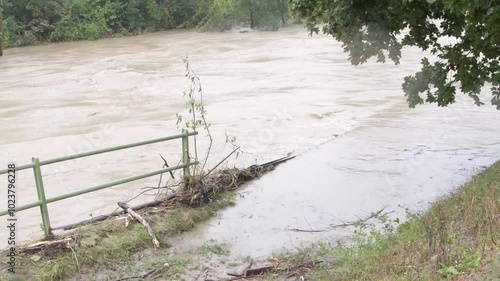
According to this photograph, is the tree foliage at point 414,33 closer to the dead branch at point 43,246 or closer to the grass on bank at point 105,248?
the grass on bank at point 105,248

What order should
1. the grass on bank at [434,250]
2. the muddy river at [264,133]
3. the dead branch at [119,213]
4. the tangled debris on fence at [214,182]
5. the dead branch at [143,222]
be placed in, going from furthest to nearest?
the muddy river at [264,133], the tangled debris on fence at [214,182], the dead branch at [119,213], the dead branch at [143,222], the grass on bank at [434,250]

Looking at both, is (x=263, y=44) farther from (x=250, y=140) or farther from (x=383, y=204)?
(x=383, y=204)

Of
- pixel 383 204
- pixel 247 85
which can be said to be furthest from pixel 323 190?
pixel 247 85

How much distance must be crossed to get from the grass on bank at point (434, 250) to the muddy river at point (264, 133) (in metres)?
1.02

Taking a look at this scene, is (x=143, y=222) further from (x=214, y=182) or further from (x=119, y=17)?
(x=119, y=17)

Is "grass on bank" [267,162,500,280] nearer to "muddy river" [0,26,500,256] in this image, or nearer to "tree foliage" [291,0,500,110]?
"muddy river" [0,26,500,256]

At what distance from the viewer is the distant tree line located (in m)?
36.2

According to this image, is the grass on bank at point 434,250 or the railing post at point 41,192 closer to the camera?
the grass on bank at point 434,250

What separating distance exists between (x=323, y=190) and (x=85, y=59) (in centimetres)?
2158

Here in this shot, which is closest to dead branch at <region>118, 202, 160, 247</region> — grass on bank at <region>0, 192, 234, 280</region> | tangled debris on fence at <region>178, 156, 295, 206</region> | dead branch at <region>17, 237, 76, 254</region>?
grass on bank at <region>0, 192, 234, 280</region>

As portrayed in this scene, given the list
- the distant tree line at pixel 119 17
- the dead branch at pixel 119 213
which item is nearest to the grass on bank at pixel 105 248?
the dead branch at pixel 119 213

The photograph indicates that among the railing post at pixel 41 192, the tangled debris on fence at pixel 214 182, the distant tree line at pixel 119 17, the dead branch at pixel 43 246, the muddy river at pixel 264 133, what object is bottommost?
the muddy river at pixel 264 133

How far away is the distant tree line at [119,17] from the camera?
36.2 meters

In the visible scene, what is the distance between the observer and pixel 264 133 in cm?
1412
